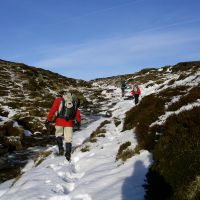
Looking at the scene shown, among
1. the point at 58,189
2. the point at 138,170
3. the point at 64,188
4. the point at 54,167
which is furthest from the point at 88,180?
the point at 54,167

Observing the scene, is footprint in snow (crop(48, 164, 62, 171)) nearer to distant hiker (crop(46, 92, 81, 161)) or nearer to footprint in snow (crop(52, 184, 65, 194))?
distant hiker (crop(46, 92, 81, 161))

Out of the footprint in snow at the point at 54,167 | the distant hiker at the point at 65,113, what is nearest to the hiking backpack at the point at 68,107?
the distant hiker at the point at 65,113

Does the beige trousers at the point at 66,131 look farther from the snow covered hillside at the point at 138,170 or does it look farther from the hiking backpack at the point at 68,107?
the snow covered hillside at the point at 138,170

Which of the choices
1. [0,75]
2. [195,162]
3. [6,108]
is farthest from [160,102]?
[0,75]

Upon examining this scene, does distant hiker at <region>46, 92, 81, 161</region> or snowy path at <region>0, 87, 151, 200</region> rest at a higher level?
distant hiker at <region>46, 92, 81, 161</region>

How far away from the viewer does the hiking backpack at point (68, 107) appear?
37.6ft

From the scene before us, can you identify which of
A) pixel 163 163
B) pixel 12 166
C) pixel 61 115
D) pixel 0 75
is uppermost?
pixel 0 75

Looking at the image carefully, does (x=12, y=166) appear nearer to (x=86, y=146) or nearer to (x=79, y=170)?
(x=86, y=146)

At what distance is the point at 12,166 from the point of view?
1541cm

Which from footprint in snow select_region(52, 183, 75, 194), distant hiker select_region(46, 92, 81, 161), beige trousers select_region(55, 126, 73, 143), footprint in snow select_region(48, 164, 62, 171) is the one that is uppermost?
distant hiker select_region(46, 92, 81, 161)

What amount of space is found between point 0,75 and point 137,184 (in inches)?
2068

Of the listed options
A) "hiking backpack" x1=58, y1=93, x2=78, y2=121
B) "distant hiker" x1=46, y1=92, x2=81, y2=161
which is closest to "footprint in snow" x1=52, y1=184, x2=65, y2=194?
"distant hiker" x1=46, y1=92, x2=81, y2=161

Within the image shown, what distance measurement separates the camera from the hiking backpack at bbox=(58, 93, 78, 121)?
1146cm

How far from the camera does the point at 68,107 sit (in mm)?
11625
